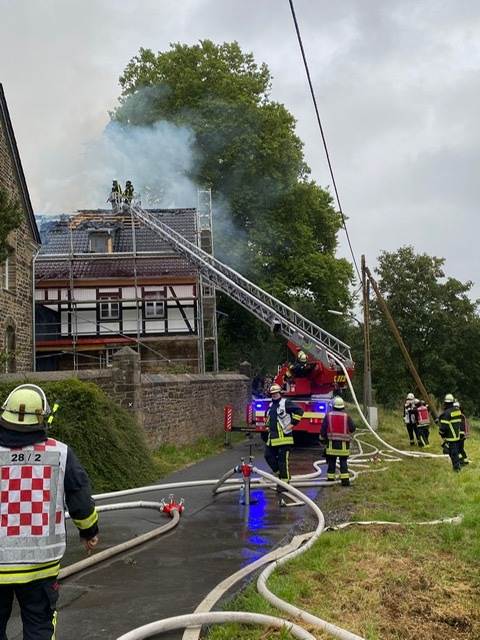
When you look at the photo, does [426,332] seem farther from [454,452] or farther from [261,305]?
[454,452]

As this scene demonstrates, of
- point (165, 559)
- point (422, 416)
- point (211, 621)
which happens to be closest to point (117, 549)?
point (165, 559)

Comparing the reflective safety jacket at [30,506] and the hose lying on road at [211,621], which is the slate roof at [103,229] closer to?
the hose lying on road at [211,621]

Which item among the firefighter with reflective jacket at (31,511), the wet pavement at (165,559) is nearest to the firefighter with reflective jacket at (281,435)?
the wet pavement at (165,559)

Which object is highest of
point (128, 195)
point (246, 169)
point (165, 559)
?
point (246, 169)

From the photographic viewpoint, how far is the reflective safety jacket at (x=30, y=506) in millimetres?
3447

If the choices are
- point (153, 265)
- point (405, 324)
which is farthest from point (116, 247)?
point (405, 324)

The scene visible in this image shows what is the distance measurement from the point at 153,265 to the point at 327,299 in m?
8.85

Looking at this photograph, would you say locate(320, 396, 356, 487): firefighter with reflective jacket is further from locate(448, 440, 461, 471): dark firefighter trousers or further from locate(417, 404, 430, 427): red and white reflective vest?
locate(417, 404, 430, 427): red and white reflective vest

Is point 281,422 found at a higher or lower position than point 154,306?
lower

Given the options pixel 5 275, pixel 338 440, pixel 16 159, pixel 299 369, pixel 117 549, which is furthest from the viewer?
pixel 16 159

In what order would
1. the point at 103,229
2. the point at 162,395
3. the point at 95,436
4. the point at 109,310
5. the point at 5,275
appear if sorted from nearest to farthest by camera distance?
the point at 95,436, the point at 162,395, the point at 5,275, the point at 109,310, the point at 103,229

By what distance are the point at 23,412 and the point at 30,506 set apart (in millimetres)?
510

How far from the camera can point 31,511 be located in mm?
3531

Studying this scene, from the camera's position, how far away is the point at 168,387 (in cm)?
1529
